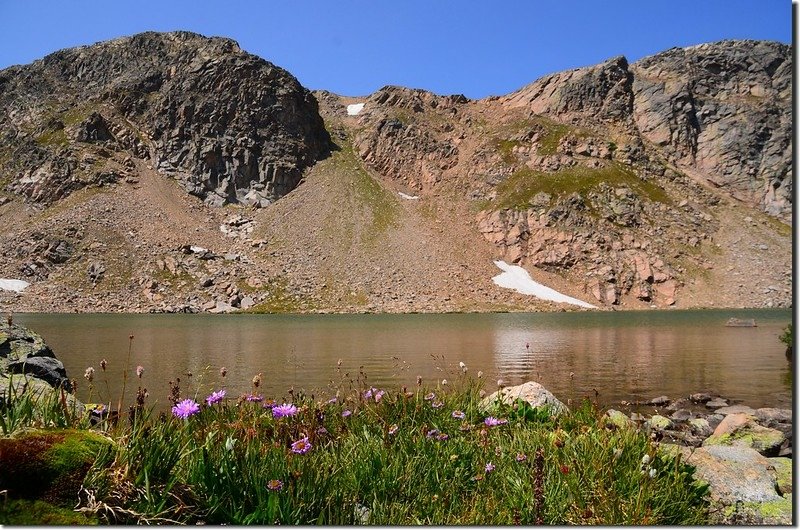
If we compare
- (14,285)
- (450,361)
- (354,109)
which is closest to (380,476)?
(450,361)

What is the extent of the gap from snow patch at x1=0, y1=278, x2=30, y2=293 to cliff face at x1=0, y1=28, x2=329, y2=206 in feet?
92.4

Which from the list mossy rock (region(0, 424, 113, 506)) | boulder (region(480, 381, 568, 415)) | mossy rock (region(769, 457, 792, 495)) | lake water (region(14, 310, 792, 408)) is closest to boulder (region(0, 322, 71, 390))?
lake water (region(14, 310, 792, 408))

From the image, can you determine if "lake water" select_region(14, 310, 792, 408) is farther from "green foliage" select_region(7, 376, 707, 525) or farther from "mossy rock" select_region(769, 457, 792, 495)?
"mossy rock" select_region(769, 457, 792, 495)

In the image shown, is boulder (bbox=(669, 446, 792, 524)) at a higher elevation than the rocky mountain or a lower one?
lower

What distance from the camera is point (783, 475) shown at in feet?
25.8

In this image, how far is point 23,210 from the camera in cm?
11556

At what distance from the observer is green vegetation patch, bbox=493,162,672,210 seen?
129 m

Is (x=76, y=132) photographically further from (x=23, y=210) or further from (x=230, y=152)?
(x=230, y=152)

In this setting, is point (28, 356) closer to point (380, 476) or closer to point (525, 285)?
point (380, 476)

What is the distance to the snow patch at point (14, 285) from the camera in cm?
9312

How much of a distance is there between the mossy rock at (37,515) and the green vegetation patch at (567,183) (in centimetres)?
12697

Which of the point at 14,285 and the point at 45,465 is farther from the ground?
the point at 14,285

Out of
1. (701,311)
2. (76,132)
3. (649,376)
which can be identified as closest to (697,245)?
(701,311)

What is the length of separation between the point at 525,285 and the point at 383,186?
5179cm
